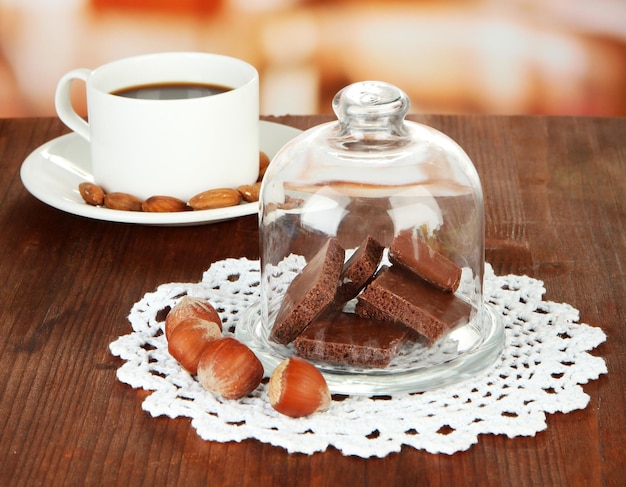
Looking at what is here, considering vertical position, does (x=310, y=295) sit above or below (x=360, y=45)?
above

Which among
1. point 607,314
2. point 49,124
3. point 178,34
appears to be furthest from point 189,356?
point 178,34

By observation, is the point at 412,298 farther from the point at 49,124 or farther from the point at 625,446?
the point at 49,124

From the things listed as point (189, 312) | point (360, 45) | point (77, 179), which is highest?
point (189, 312)

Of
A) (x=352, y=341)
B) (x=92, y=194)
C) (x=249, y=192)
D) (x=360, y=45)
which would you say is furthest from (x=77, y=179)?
(x=360, y=45)

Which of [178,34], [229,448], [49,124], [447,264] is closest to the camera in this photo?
[229,448]

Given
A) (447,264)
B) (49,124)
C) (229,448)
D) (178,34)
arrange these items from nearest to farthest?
(229,448), (447,264), (49,124), (178,34)

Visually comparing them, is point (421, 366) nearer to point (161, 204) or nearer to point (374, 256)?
point (374, 256)
